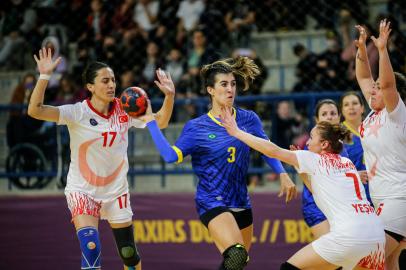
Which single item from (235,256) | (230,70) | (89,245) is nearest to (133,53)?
(230,70)

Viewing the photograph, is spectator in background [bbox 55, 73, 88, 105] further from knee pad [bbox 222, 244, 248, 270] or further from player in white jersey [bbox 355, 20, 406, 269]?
player in white jersey [bbox 355, 20, 406, 269]

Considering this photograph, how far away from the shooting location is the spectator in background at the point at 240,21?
11219mm

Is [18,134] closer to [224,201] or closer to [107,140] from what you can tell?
[107,140]

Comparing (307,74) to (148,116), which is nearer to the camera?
(148,116)

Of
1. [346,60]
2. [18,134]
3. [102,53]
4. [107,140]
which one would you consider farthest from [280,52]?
[107,140]

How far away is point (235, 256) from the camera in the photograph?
6.32 m

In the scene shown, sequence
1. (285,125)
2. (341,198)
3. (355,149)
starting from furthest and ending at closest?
(285,125), (355,149), (341,198)

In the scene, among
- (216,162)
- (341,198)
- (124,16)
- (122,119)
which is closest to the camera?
(341,198)

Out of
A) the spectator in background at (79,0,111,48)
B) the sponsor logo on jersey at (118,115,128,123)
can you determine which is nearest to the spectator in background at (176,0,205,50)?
→ the spectator in background at (79,0,111,48)

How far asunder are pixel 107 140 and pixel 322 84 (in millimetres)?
3848

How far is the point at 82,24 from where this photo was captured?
1188cm

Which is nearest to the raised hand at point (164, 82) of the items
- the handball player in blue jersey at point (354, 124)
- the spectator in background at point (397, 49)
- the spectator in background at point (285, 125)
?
the handball player in blue jersey at point (354, 124)

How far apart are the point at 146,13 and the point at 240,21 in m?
1.69

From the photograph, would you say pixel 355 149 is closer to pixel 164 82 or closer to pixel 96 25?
pixel 164 82
